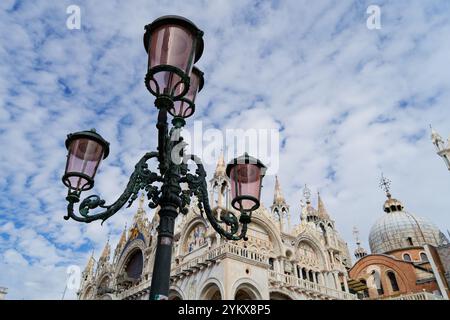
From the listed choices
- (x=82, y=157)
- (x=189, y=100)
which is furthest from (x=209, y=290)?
(x=82, y=157)

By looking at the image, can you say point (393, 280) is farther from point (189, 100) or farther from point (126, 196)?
point (126, 196)

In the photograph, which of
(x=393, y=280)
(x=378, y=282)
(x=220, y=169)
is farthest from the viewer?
(x=378, y=282)

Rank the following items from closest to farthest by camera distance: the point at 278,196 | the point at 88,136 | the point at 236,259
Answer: the point at 88,136
the point at 236,259
the point at 278,196

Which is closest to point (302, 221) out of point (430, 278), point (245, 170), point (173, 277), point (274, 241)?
point (274, 241)

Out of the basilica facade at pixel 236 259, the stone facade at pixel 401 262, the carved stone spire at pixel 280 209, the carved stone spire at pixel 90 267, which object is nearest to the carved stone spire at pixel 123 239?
the basilica facade at pixel 236 259

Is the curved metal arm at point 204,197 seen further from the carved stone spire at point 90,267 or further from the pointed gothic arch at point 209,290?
the carved stone spire at point 90,267

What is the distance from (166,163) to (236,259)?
43.8 ft

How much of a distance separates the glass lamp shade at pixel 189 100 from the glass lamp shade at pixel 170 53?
4.21ft

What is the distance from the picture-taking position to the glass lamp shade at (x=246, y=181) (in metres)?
4.89

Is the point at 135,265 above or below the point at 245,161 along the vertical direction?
above

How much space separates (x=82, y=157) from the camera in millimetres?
4660

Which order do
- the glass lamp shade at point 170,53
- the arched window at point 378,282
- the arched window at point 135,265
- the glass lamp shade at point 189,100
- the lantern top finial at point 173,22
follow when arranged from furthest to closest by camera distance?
1. the arched window at point 378,282
2. the arched window at point 135,265
3. the glass lamp shade at point 189,100
4. the lantern top finial at point 173,22
5. the glass lamp shade at point 170,53
